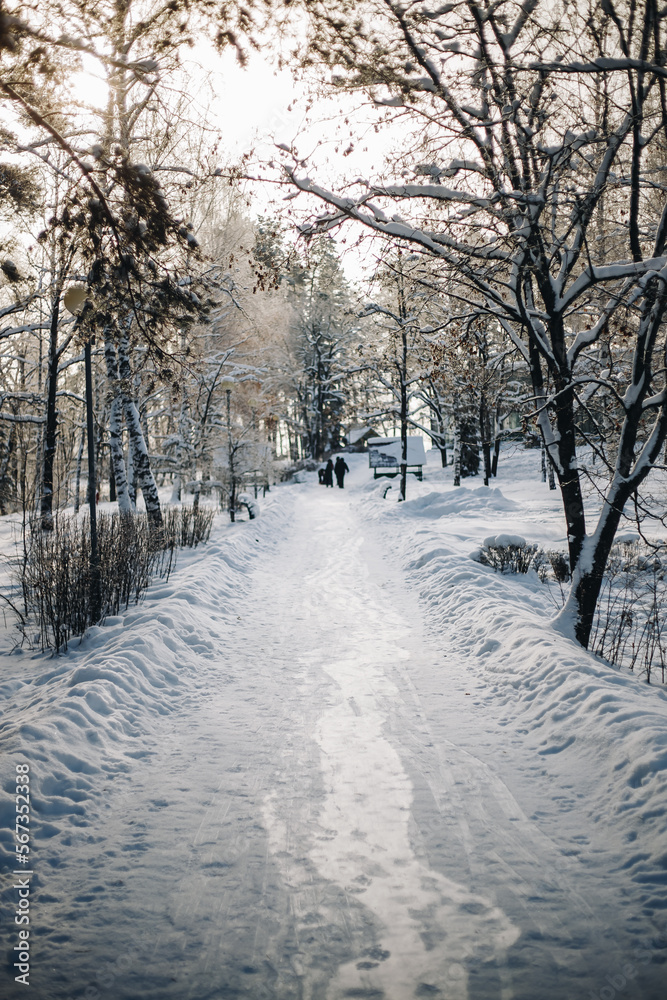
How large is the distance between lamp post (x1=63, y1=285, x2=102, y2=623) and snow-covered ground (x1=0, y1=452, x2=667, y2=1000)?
0.66 metres

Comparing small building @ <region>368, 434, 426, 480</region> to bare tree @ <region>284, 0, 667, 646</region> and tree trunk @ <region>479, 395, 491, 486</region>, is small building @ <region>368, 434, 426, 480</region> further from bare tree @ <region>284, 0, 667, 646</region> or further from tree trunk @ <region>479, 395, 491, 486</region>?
bare tree @ <region>284, 0, 667, 646</region>

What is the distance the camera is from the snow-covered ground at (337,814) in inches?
91.4

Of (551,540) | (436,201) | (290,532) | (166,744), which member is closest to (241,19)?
(436,201)

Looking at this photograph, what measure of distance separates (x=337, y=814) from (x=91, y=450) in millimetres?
4847

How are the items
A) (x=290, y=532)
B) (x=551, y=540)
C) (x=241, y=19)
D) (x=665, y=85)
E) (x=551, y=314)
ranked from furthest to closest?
1. (x=290, y=532)
2. (x=551, y=540)
3. (x=551, y=314)
4. (x=665, y=85)
5. (x=241, y=19)

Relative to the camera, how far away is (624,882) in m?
2.75

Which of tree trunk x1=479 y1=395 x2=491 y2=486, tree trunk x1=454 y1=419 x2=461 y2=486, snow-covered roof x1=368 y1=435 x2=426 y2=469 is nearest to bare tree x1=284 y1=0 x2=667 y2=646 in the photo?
tree trunk x1=479 y1=395 x2=491 y2=486

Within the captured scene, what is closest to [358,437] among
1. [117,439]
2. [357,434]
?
[357,434]

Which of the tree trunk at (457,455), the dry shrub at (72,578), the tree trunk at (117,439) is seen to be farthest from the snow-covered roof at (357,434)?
the dry shrub at (72,578)

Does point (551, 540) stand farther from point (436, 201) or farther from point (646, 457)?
point (436, 201)

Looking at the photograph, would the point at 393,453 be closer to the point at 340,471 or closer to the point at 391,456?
the point at 391,456

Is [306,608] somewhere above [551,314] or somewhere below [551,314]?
below

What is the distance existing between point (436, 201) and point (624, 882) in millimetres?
6167

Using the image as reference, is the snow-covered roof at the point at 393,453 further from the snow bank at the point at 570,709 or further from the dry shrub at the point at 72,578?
the dry shrub at the point at 72,578
